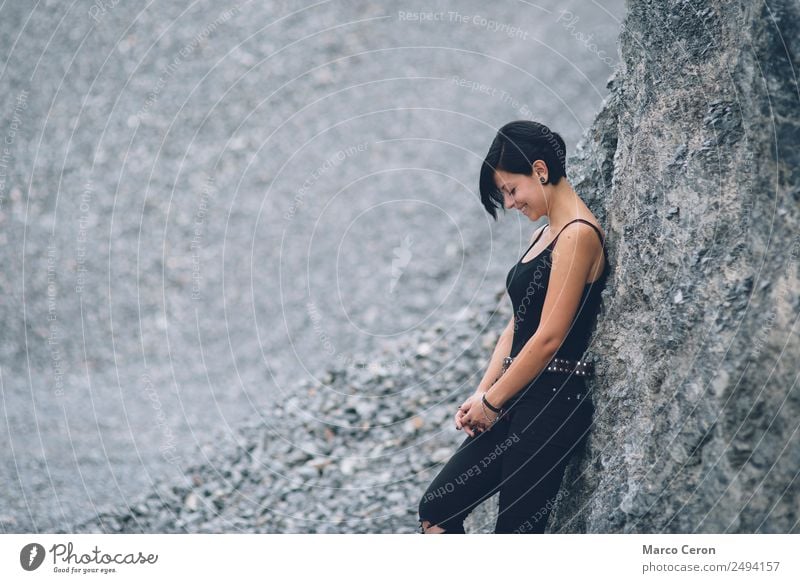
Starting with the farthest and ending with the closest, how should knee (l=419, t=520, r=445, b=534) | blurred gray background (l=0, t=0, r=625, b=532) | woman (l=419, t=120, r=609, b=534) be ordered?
blurred gray background (l=0, t=0, r=625, b=532), knee (l=419, t=520, r=445, b=534), woman (l=419, t=120, r=609, b=534)

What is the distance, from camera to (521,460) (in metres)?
3.48

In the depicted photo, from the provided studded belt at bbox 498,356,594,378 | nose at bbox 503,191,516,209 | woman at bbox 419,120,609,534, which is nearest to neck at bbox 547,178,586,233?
woman at bbox 419,120,609,534

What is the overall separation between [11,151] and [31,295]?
12.7ft

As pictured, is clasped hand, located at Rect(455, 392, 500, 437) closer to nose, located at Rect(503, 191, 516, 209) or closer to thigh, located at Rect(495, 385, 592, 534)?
thigh, located at Rect(495, 385, 592, 534)

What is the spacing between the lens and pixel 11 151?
16750mm

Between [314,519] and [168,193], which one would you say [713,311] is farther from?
[168,193]

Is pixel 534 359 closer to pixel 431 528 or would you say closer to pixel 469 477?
pixel 469 477

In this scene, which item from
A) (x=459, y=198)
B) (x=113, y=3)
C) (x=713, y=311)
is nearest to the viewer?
(x=713, y=311)

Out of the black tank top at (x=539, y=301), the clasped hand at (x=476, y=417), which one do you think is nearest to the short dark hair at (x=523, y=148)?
the black tank top at (x=539, y=301)

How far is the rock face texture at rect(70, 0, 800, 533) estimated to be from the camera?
289cm

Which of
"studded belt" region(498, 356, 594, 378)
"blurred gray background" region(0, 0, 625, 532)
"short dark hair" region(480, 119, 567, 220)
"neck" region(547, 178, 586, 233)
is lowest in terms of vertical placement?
"studded belt" region(498, 356, 594, 378)

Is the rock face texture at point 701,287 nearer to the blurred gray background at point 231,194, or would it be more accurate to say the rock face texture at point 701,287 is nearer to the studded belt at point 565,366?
the studded belt at point 565,366

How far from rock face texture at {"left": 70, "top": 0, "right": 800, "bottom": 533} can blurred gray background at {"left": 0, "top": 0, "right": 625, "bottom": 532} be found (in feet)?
20.4

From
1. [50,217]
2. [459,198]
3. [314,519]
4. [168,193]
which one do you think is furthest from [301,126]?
[314,519]
